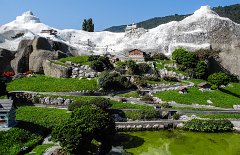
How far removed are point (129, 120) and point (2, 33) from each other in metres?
58.5

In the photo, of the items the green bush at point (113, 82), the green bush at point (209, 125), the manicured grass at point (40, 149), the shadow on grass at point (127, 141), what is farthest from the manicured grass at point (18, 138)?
the green bush at point (113, 82)

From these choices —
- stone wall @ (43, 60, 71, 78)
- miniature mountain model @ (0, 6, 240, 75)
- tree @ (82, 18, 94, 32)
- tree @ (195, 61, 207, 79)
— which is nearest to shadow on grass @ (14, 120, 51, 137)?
stone wall @ (43, 60, 71, 78)

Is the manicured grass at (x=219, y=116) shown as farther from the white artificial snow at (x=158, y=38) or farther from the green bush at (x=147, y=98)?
the white artificial snow at (x=158, y=38)

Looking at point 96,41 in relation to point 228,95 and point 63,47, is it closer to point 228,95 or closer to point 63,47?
point 63,47

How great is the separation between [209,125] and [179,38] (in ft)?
144

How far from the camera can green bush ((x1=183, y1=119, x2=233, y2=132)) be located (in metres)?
62.3

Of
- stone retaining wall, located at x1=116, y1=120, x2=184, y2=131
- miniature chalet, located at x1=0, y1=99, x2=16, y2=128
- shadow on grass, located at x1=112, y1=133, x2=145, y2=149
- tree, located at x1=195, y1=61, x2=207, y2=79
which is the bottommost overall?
shadow on grass, located at x1=112, y1=133, x2=145, y2=149

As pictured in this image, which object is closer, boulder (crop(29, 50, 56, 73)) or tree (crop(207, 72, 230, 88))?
tree (crop(207, 72, 230, 88))

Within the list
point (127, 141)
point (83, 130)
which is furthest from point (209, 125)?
point (83, 130)

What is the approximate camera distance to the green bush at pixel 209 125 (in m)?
62.3

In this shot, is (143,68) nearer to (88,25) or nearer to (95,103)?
(95,103)

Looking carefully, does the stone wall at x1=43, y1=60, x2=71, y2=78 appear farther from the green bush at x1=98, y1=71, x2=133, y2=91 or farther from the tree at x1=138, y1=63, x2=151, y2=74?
the tree at x1=138, y1=63, x2=151, y2=74

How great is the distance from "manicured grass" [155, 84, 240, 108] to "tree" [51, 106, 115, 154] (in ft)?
83.7

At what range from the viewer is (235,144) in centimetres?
5591
